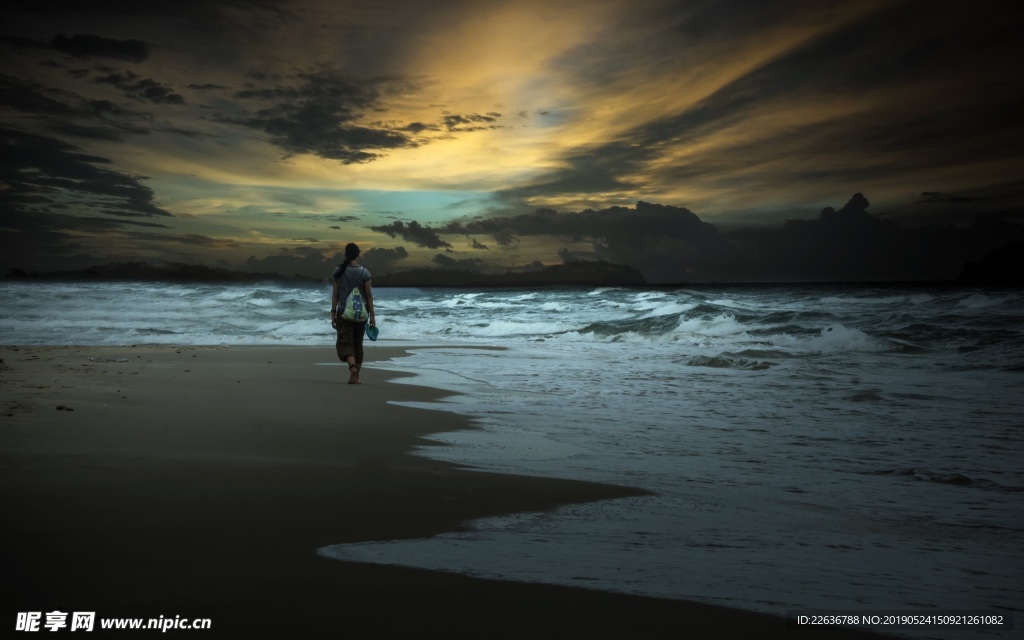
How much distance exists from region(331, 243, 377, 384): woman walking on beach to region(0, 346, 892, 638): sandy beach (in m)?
3.17

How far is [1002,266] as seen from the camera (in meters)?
85.2

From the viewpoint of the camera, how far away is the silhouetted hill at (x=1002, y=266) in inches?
3253

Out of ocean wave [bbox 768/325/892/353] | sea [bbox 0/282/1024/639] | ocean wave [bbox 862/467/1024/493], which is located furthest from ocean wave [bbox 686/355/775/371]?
ocean wave [bbox 862/467/1024/493]

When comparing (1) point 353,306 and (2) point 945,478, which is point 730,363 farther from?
(2) point 945,478

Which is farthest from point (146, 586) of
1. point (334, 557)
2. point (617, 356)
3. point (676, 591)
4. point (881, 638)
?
point (617, 356)

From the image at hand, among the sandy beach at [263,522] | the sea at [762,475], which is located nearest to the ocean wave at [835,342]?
the sea at [762,475]

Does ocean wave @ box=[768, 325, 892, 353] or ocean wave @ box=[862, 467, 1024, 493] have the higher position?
ocean wave @ box=[768, 325, 892, 353]

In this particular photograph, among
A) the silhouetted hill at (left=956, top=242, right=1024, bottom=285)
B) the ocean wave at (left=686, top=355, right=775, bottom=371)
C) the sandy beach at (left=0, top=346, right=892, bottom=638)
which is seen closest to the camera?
the sandy beach at (left=0, top=346, right=892, bottom=638)

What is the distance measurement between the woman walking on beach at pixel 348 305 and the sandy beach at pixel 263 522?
3.17 m

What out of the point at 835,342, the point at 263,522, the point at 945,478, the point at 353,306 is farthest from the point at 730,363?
the point at 263,522

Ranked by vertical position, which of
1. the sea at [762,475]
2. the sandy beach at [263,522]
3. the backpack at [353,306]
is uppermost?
the backpack at [353,306]

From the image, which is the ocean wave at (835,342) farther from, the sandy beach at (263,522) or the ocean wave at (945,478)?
the sandy beach at (263,522)

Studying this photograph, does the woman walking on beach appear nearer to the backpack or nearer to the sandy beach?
the backpack

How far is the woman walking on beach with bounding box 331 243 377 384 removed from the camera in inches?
404
